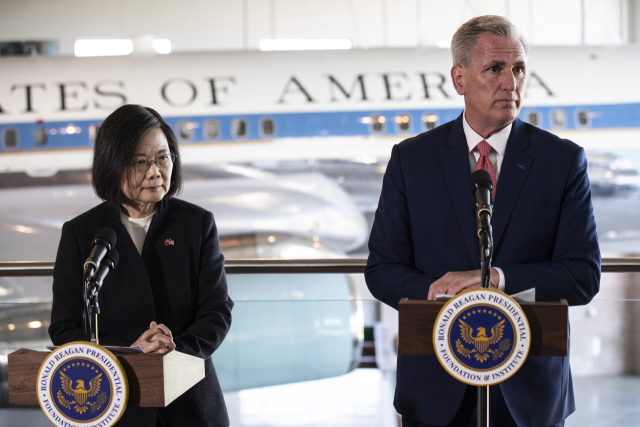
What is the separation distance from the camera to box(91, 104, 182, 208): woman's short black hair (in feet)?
5.07

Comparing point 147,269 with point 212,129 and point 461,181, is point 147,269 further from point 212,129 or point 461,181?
point 212,129

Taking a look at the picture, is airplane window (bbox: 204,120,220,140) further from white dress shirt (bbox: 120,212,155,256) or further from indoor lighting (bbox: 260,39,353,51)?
white dress shirt (bbox: 120,212,155,256)

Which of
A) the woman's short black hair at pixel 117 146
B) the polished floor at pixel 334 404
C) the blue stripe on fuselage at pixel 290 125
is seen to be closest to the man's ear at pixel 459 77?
the woman's short black hair at pixel 117 146

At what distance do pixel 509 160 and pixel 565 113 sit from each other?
588cm

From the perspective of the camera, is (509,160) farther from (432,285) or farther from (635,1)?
(635,1)

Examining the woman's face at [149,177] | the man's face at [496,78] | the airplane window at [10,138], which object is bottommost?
the woman's face at [149,177]

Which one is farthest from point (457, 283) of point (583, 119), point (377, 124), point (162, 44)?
point (162, 44)

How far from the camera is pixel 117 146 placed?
1544mm

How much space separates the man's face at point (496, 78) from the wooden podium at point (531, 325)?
552mm

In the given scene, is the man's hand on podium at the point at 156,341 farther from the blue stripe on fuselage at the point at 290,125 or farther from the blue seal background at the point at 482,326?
the blue stripe on fuselage at the point at 290,125

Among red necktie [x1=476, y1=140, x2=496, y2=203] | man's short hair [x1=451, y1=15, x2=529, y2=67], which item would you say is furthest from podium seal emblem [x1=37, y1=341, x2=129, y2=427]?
man's short hair [x1=451, y1=15, x2=529, y2=67]

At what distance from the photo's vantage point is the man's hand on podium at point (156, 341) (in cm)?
135

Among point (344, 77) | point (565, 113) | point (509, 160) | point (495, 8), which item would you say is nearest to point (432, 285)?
point (509, 160)

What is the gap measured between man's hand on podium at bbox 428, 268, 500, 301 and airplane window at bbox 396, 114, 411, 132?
5.59 metres
